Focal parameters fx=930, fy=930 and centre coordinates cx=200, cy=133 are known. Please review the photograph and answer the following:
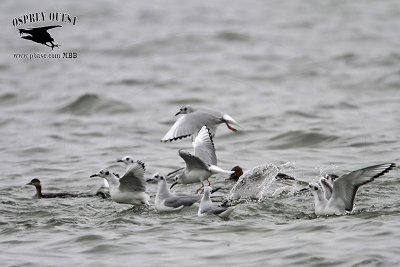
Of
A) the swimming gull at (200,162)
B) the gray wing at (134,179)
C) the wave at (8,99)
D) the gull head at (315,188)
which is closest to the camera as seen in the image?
the gull head at (315,188)

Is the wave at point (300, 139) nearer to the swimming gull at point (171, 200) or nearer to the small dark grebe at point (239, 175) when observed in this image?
the small dark grebe at point (239, 175)

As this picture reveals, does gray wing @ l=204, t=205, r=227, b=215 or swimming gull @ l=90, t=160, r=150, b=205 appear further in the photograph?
swimming gull @ l=90, t=160, r=150, b=205

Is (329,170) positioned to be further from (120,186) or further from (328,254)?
(328,254)

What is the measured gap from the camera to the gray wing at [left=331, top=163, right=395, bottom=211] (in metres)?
10.9

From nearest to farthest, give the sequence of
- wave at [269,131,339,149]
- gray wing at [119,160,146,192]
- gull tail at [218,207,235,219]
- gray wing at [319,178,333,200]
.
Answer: gull tail at [218,207,235,219] < gray wing at [319,178,333,200] < gray wing at [119,160,146,192] < wave at [269,131,339,149]

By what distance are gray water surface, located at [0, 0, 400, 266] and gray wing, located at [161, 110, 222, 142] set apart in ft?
2.91

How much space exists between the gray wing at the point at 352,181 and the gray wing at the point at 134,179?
2547 mm

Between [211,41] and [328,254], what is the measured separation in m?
18.6

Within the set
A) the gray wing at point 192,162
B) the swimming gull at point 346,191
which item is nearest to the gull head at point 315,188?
the swimming gull at point 346,191

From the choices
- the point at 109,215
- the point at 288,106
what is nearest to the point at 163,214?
the point at 109,215

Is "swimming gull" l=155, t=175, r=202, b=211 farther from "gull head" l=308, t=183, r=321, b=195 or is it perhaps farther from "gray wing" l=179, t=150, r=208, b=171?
"gull head" l=308, t=183, r=321, b=195

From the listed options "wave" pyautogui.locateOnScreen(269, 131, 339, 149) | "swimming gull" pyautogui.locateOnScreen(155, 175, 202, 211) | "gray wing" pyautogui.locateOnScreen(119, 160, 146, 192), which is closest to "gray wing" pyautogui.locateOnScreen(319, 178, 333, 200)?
"swimming gull" pyautogui.locateOnScreen(155, 175, 202, 211)

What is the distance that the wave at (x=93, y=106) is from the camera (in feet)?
69.0

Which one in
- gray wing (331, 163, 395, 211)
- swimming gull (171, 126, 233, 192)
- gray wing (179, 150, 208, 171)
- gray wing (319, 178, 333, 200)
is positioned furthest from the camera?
swimming gull (171, 126, 233, 192)
